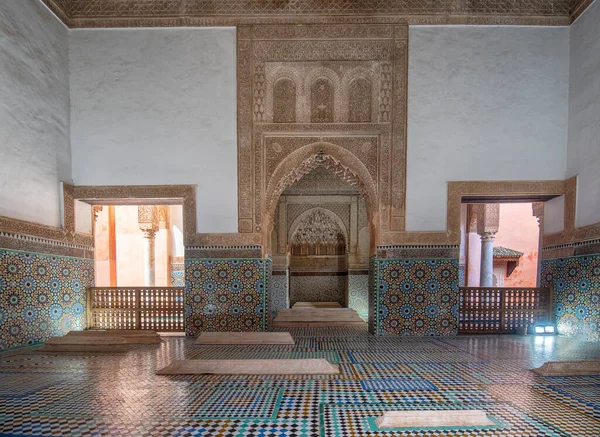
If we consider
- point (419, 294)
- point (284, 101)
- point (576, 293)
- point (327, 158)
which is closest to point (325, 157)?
point (327, 158)

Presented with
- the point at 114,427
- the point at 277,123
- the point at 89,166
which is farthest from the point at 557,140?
the point at 89,166

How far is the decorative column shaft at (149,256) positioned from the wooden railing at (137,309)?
300 cm

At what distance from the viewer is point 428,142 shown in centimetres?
419

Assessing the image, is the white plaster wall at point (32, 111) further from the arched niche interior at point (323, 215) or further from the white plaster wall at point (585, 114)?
the white plaster wall at point (585, 114)

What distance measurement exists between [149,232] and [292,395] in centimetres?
600

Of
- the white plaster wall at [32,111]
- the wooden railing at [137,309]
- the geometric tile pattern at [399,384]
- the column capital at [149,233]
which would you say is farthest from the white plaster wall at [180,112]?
the column capital at [149,233]

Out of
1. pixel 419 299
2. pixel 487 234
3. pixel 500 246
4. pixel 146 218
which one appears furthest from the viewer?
pixel 500 246

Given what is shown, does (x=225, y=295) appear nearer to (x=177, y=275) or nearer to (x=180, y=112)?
(x=180, y=112)

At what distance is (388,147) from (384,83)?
72 centimetres

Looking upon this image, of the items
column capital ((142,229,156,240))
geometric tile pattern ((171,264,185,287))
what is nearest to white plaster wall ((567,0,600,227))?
column capital ((142,229,156,240))

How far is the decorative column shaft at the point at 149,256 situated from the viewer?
24.1 ft

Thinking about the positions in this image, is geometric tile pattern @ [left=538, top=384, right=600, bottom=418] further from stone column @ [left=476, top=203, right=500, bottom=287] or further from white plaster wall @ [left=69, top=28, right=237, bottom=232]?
stone column @ [left=476, top=203, right=500, bottom=287]

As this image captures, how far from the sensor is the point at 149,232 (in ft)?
24.2

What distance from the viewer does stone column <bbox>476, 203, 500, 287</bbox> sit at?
7301 millimetres
